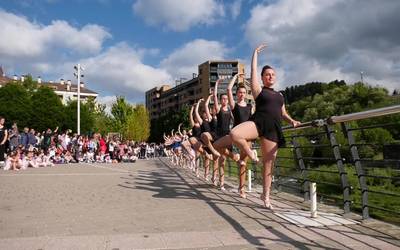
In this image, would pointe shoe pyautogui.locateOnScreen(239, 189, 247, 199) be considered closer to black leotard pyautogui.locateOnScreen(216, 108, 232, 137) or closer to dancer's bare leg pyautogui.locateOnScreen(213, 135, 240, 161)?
dancer's bare leg pyautogui.locateOnScreen(213, 135, 240, 161)

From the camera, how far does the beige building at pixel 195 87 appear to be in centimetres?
13125

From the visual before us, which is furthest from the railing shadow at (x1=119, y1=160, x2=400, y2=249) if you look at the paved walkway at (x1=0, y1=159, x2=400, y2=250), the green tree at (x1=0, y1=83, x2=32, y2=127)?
the green tree at (x1=0, y1=83, x2=32, y2=127)

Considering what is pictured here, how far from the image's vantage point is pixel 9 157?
62.1 ft

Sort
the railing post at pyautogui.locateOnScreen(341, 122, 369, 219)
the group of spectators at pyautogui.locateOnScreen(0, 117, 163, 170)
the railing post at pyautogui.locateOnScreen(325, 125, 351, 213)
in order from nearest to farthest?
the railing post at pyautogui.locateOnScreen(341, 122, 369, 219), the railing post at pyautogui.locateOnScreen(325, 125, 351, 213), the group of spectators at pyautogui.locateOnScreen(0, 117, 163, 170)

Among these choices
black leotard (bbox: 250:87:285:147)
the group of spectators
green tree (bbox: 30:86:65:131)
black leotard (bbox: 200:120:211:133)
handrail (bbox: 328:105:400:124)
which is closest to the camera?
handrail (bbox: 328:105:400:124)

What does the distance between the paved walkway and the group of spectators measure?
1163 centimetres

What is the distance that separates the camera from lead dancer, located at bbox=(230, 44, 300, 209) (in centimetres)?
637

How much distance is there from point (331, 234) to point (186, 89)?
141905 mm

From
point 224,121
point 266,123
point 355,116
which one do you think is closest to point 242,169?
point 224,121

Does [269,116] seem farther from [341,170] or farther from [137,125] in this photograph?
[137,125]

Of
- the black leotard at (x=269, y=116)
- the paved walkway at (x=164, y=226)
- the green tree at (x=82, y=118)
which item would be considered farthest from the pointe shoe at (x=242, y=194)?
the green tree at (x=82, y=118)

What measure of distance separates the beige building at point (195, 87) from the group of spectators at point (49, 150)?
79849 mm

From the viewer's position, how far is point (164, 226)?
18.8 feet

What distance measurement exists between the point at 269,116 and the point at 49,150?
68.6 feet
